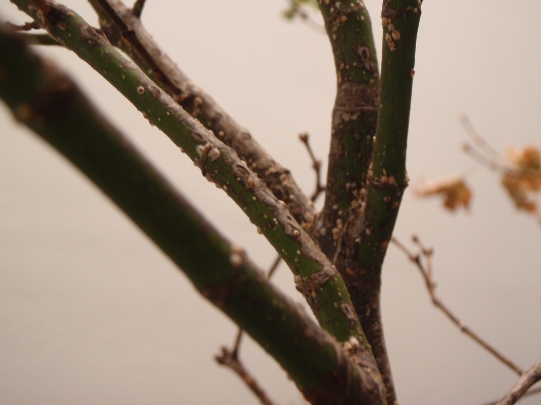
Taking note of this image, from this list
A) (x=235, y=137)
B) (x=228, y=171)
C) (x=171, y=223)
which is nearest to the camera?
(x=171, y=223)

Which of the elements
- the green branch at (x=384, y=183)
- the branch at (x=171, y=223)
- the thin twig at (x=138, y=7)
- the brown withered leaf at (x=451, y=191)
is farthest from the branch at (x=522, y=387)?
the brown withered leaf at (x=451, y=191)

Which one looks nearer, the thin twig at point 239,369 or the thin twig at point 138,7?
the thin twig at point 138,7

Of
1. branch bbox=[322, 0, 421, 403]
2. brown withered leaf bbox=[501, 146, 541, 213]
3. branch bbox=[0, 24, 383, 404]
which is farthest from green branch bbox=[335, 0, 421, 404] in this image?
brown withered leaf bbox=[501, 146, 541, 213]

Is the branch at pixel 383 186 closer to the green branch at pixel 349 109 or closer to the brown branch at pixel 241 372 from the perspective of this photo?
the green branch at pixel 349 109

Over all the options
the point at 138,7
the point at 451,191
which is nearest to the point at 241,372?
the point at 138,7

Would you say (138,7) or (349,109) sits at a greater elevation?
(138,7)

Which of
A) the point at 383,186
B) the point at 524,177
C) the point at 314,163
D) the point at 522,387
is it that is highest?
the point at 524,177

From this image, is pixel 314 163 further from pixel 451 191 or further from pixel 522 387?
pixel 451 191
